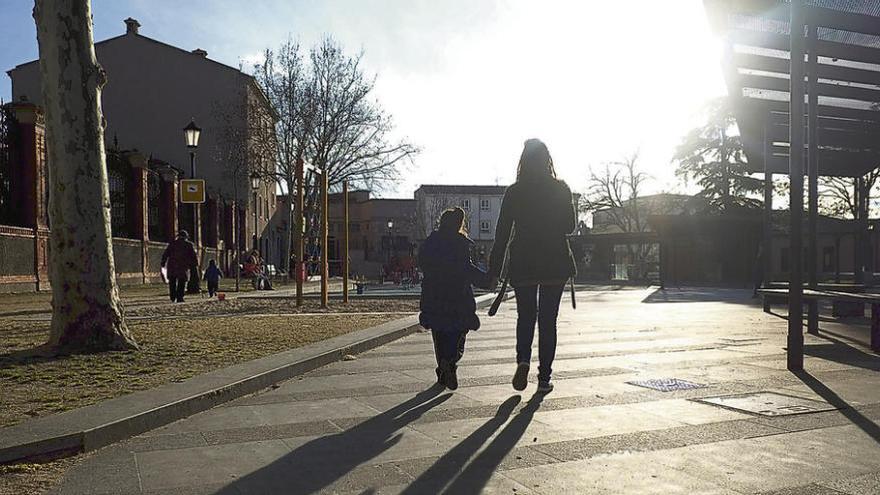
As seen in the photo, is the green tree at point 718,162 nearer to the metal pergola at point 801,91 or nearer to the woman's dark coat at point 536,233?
the metal pergola at point 801,91

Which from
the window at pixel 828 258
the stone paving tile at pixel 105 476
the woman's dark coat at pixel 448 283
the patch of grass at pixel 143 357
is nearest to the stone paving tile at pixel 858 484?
the stone paving tile at pixel 105 476

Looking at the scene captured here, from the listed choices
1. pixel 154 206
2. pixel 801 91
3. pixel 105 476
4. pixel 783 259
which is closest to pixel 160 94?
pixel 154 206

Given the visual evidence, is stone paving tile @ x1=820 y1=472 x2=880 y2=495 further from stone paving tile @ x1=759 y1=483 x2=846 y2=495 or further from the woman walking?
the woman walking

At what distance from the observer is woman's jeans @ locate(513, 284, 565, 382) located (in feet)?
20.5

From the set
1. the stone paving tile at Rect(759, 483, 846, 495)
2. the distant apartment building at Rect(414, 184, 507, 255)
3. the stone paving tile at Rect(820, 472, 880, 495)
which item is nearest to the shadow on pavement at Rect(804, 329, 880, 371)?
the stone paving tile at Rect(820, 472, 880, 495)

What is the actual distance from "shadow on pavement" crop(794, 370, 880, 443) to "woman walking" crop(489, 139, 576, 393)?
2118 mm

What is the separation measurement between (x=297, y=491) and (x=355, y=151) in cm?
3771

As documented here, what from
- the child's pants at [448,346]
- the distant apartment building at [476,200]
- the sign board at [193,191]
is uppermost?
the distant apartment building at [476,200]

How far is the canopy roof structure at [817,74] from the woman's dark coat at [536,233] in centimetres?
564

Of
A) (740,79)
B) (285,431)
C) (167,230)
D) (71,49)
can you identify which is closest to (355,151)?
(167,230)

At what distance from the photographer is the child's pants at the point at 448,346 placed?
6551mm

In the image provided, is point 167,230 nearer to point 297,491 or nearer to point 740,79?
point 740,79

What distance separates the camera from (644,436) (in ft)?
15.1

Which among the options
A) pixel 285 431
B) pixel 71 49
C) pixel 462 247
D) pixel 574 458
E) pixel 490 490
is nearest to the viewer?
pixel 490 490
